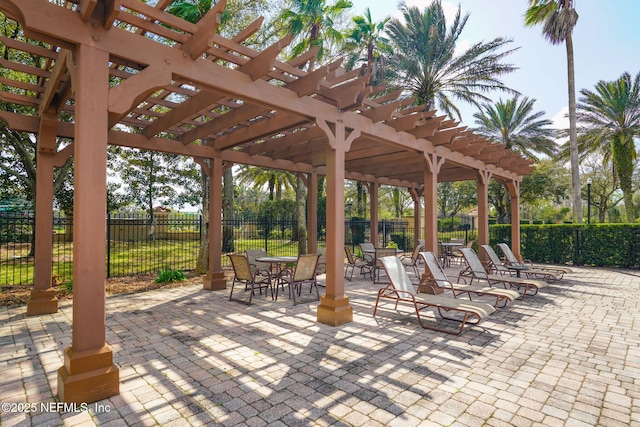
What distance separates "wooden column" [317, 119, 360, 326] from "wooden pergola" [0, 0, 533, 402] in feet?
0.06

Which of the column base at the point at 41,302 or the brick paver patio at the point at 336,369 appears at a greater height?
the column base at the point at 41,302

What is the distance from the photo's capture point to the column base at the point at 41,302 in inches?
217

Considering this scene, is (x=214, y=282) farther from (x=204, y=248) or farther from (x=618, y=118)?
(x=618, y=118)

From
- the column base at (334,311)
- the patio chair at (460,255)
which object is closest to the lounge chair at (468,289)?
the column base at (334,311)

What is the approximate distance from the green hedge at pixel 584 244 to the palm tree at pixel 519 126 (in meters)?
8.79

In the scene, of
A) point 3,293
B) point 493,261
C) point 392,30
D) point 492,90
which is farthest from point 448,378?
point 492,90

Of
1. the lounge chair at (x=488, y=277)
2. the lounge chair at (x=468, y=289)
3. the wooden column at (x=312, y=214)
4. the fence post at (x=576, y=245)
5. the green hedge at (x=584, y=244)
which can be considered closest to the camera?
the lounge chair at (x=468, y=289)

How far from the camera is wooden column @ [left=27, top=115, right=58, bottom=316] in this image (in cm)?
530

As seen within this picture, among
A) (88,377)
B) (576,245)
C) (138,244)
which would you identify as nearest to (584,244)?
(576,245)

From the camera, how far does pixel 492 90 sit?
51.3 feet

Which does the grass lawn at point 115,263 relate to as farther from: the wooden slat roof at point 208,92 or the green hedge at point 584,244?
the green hedge at point 584,244

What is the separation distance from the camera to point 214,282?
24.9 feet

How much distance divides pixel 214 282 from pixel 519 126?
818 inches

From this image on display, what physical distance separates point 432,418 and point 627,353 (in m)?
3.06
